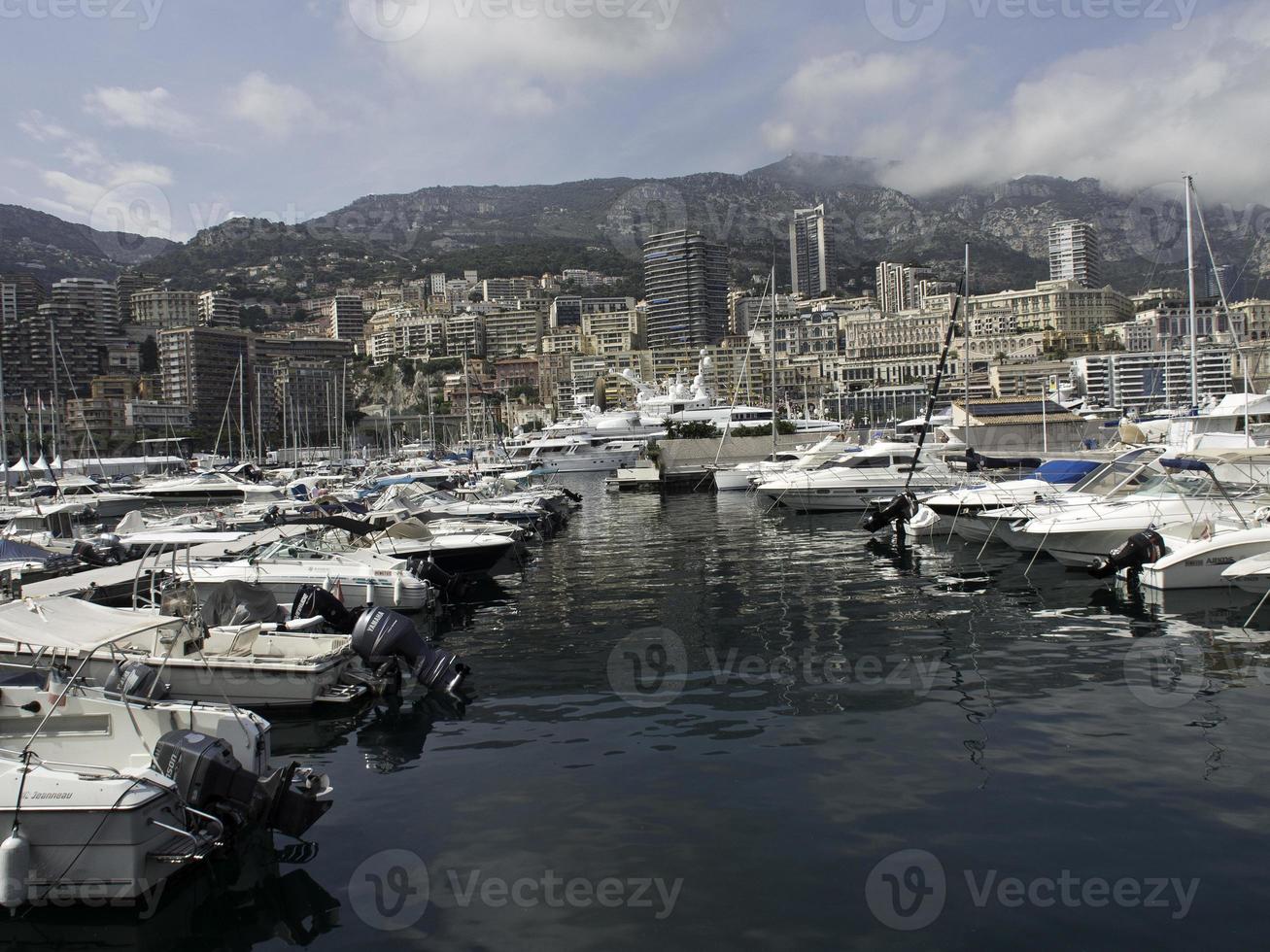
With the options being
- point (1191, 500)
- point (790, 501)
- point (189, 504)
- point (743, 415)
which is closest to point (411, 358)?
point (743, 415)

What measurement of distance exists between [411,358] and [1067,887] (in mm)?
175630

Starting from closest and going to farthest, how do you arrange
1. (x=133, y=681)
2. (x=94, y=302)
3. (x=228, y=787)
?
(x=228, y=787) → (x=133, y=681) → (x=94, y=302)

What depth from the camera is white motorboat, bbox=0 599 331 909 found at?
652 centimetres

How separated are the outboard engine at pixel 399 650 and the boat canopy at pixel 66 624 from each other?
242cm

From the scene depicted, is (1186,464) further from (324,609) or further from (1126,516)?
(324,609)

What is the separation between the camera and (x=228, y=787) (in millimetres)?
7258

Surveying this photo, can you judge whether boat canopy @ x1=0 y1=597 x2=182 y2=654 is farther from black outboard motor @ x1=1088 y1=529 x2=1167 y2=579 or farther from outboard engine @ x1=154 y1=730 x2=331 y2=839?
black outboard motor @ x1=1088 y1=529 x2=1167 y2=579

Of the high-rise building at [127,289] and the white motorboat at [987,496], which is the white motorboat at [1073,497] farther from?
the high-rise building at [127,289]

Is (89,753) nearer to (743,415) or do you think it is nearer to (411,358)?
(743,415)

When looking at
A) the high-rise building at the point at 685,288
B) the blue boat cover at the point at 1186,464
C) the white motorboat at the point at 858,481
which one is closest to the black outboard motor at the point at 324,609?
the blue boat cover at the point at 1186,464

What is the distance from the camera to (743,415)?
70938 mm

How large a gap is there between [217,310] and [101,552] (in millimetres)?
179024

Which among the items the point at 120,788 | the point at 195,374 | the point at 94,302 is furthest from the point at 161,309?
the point at 120,788

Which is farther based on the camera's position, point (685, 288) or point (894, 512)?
point (685, 288)
